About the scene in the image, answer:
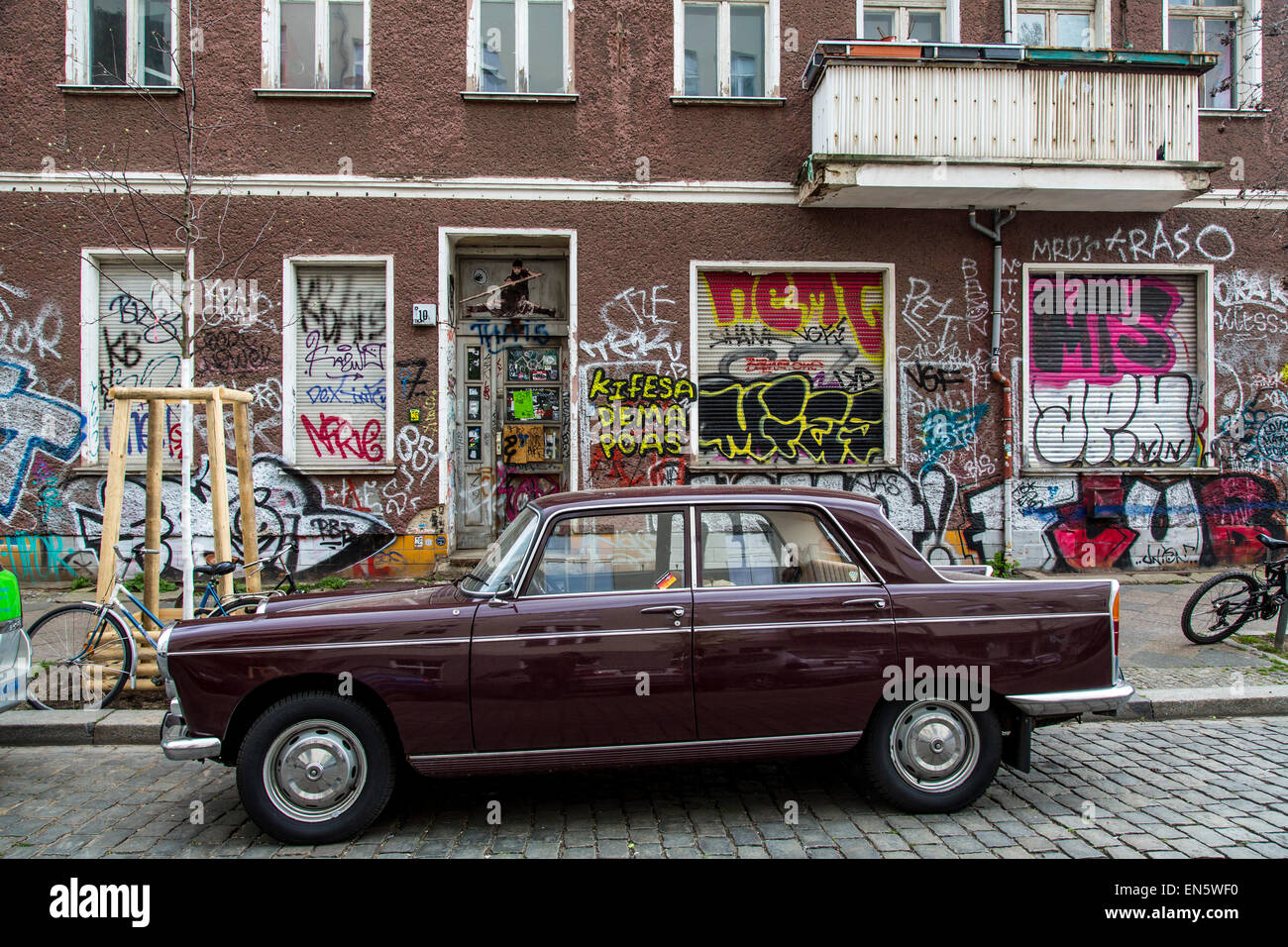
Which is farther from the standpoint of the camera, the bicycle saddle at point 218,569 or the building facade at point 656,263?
the building facade at point 656,263

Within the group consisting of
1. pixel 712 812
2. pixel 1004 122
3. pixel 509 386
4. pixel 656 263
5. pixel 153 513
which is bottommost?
pixel 712 812

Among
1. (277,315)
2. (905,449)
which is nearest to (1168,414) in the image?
(905,449)

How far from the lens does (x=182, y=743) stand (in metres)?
3.85

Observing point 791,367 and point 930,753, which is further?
point 791,367

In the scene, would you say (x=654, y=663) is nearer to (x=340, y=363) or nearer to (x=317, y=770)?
(x=317, y=770)

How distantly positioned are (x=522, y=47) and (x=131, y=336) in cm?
584

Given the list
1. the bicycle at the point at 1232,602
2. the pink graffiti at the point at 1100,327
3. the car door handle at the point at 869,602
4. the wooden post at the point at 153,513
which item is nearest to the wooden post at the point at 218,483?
the wooden post at the point at 153,513

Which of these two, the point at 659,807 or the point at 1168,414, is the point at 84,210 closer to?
the point at 659,807

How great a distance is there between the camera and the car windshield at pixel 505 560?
4109 millimetres

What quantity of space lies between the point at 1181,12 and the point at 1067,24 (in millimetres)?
1523

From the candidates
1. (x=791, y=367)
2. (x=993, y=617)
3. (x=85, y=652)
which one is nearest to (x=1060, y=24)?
(x=791, y=367)

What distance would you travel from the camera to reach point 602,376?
10047 millimetres

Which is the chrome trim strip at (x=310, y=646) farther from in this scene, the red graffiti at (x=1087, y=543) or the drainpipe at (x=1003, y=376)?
the red graffiti at (x=1087, y=543)

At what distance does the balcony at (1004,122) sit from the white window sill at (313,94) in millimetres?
5341
